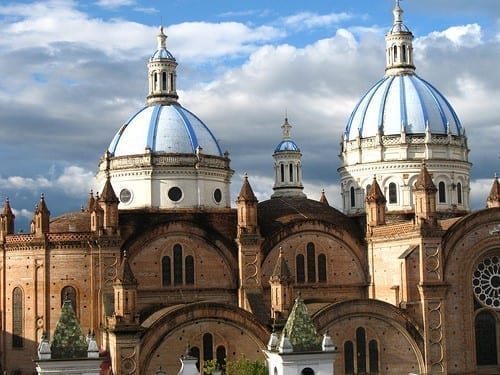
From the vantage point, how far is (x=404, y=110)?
75625mm

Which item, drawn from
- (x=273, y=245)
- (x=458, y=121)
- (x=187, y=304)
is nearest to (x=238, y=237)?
(x=273, y=245)

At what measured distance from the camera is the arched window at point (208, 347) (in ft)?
193

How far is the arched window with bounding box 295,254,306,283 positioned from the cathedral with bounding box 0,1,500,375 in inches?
3.7

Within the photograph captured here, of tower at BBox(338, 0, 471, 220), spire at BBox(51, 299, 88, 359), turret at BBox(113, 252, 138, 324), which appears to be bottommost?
spire at BBox(51, 299, 88, 359)

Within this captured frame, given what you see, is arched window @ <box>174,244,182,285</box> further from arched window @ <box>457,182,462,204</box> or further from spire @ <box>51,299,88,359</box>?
arched window @ <box>457,182,462,204</box>

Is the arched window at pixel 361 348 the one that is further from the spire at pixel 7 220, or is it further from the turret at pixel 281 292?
the spire at pixel 7 220

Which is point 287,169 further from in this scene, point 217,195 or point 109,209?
point 109,209

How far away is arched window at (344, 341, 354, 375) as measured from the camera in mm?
61094

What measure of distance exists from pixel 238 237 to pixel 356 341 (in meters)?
9.80

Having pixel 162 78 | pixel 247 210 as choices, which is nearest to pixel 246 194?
pixel 247 210

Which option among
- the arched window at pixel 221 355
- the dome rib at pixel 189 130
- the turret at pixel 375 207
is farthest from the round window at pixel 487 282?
the dome rib at pixel 189 130

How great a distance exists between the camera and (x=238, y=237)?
64.0 metres

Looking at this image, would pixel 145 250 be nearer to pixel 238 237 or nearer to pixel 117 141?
pixel 238 237

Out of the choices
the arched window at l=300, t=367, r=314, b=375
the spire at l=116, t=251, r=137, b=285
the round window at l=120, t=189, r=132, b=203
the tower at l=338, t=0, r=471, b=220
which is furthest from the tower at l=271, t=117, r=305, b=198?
the arched window at l=300, t=367, r=314, b=375
